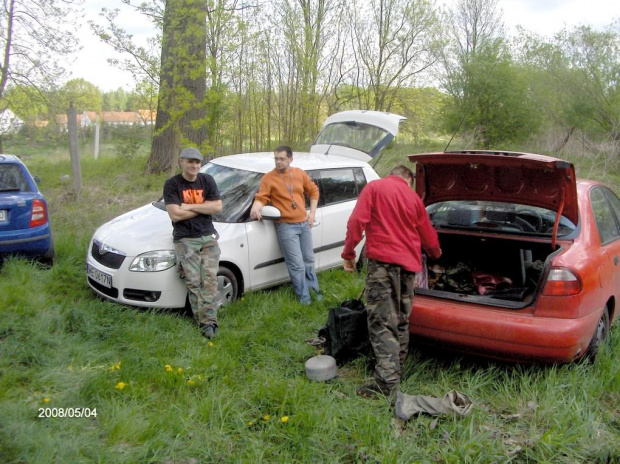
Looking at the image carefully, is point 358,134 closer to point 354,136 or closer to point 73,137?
point 354,136

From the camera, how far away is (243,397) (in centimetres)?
372

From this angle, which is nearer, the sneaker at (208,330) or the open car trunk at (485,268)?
the open car trunk at (485,268)

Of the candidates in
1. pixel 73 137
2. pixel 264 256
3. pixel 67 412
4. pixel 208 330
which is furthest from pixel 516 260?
pixel 73 137

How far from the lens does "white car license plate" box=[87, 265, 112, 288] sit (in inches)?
203

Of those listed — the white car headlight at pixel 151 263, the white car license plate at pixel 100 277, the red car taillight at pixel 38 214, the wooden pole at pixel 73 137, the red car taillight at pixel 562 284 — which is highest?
the wooden pole at pixel 73 137

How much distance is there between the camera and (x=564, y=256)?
150 inches

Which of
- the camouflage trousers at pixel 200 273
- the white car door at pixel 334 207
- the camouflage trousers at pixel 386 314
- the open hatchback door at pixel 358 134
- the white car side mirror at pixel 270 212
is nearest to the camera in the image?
the camouflage trousers at pixel 386 314

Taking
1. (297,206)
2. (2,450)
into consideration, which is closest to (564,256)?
(297,206)

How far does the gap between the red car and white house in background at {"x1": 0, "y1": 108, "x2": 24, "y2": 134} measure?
12.0 m

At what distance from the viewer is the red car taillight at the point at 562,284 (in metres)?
3.69

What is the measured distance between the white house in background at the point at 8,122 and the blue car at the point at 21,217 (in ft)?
25.2

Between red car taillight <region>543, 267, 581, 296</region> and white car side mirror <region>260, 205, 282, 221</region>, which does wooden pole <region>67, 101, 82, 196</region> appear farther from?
red car taillight <region>543, 267, 581, 296</region>

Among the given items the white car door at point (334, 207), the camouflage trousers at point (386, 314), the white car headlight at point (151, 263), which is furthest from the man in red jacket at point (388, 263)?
the white car door at point (334, 207)

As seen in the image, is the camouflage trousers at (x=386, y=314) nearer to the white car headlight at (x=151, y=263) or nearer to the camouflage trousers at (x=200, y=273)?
the camouflage trousers at (x=200, y=273)
